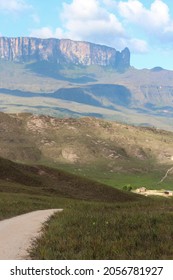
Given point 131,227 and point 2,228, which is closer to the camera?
point 131,227

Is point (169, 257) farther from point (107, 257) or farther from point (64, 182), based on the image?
point (64, 182)

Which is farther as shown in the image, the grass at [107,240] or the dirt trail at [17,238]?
the dirt trail at [17,238]

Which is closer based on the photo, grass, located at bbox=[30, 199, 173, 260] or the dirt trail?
grass, located at bbox=[30, 199, 173, 260]

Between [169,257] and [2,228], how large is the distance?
12713mm

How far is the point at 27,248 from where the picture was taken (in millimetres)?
17000

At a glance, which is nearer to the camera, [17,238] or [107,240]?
[107,240]

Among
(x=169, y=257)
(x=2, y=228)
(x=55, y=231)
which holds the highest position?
(x=169, y=257)

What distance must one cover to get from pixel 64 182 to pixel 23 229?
68.8 metres

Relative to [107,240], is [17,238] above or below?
below

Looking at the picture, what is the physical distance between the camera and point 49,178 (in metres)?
94.2

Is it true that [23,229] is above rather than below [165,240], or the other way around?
below

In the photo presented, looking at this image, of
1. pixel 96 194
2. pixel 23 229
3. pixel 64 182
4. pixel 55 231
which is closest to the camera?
pixel 55 231
